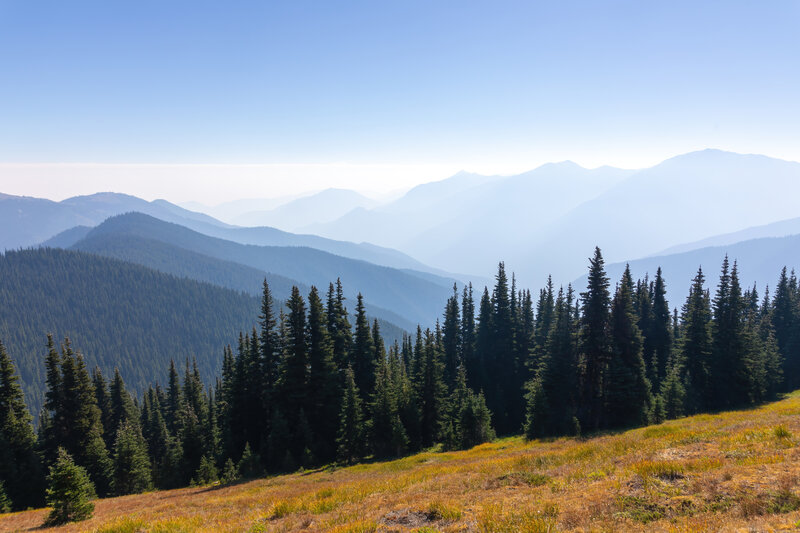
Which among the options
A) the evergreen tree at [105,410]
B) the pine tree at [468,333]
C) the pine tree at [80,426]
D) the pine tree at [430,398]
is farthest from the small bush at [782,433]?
the evergreen tree at [105,410]

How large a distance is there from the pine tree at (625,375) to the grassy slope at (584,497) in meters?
21.7

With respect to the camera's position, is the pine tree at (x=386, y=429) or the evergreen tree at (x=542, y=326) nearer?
the pine tree at (x=386, y=429)

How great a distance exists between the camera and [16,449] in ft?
140

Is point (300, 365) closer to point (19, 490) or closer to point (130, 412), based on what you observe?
point (19, 490)

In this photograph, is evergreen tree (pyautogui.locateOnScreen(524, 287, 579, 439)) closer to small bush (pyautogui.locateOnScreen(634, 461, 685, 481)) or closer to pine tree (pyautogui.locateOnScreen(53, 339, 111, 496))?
small bush (pyautogui.locateOnScreen(634, 461, 685, 481))

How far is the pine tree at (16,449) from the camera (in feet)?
133

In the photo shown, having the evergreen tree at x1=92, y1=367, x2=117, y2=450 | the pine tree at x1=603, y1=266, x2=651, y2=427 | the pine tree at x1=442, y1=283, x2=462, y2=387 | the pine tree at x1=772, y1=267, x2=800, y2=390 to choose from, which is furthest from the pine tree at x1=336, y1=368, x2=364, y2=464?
the pine tree at x1=772, y1=267, x2=800, y2=390

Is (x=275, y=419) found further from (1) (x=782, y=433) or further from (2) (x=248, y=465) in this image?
(1) (x=782, y=433)

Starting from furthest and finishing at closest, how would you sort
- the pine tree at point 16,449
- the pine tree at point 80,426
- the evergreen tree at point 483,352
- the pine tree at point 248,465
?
the evergreen tree at point 483,352 → the pine tree at point 80,426 → the pine tree at point 16,449 → the pine tree at point 248,465

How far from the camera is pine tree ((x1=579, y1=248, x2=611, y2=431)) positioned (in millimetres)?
42312

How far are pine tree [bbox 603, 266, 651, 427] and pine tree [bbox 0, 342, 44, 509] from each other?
61187 mm

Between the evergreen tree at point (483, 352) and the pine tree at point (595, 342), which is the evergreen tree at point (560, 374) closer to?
the pine tree at point (595, 342)

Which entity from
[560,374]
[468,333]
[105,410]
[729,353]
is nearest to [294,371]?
[560,374]

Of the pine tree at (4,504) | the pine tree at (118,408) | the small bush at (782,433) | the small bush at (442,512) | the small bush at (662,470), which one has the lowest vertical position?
the pine tree at (118,408)
